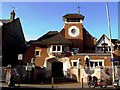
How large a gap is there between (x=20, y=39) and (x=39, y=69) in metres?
15.2

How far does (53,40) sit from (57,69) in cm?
512

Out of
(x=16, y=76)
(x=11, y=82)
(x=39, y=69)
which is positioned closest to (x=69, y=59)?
(x=39, y=69)

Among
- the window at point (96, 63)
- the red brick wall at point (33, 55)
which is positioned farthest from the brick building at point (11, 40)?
the window at point (96, 63)

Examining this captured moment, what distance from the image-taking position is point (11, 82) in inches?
907

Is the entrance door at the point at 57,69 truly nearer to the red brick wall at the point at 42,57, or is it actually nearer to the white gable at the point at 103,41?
the red brick wall at the point at 42,57

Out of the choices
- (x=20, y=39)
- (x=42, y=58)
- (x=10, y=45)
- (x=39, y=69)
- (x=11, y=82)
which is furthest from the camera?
(x=20, y=39)

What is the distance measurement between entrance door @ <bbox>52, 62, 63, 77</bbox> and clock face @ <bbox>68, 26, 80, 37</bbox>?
7.21 metres

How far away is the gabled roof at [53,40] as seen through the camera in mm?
40688

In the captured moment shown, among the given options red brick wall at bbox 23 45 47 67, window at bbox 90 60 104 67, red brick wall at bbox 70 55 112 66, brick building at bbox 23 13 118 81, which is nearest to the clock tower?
brick building at bbox 23 13 118 81

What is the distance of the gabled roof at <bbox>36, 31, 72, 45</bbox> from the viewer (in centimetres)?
4069

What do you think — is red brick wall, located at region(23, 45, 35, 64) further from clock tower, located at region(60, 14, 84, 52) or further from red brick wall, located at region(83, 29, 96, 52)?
red brick wall, located at region(83, 29, 96, 52)

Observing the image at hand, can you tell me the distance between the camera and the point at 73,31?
45906 millimetres

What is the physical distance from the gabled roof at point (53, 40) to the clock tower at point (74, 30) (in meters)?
2.30

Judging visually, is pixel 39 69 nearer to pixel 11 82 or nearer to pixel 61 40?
pixel 61 40
